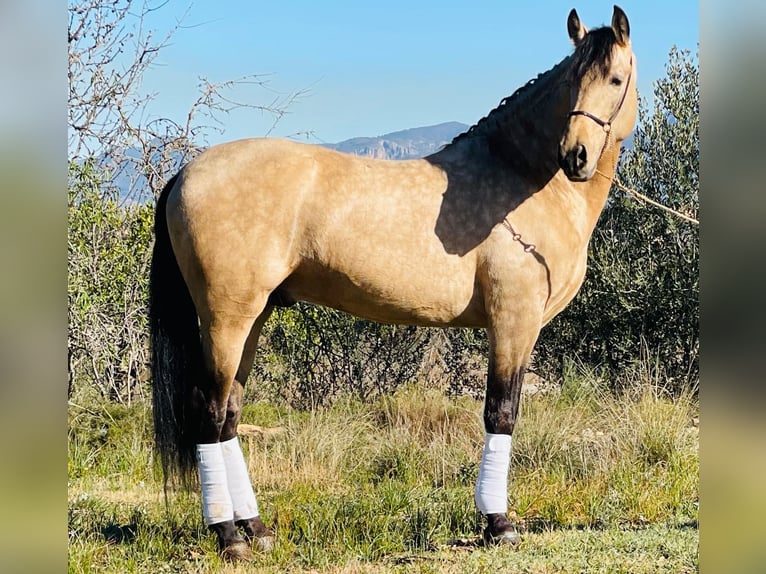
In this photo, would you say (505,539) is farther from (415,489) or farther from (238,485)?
(238,485)

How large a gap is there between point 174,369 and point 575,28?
2867 mm

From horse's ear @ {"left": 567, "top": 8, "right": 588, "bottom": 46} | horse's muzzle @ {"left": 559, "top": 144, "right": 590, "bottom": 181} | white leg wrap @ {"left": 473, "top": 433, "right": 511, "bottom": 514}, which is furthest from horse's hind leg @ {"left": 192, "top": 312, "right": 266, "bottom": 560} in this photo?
horse's ear @ {"left": 567, "top": 8, "right": 588, "bottom": 46}

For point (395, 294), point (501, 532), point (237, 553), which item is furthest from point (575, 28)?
point (237, 553)

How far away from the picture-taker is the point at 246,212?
4027mm

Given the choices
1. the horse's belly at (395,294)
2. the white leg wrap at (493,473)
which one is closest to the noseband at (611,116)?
the horse's belly at (395,294)

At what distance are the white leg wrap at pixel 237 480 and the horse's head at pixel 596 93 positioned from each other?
233 cm

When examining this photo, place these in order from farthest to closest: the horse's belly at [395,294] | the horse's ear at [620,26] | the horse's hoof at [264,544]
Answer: the horse's hoof at [264,544]
the horse's belly at [395,294]
the horse's ear at [620,26]

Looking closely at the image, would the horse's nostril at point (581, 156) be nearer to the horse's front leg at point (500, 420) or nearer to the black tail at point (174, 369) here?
the horse's front leg at point (500, 420)

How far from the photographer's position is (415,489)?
551 cm

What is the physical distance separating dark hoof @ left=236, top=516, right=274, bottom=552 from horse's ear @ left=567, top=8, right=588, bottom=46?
320 cm

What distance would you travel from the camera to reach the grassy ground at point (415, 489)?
4191 mm

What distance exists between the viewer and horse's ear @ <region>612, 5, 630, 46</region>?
152 inches
